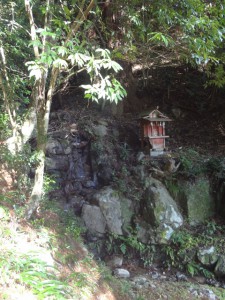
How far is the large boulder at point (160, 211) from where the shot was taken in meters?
5.59

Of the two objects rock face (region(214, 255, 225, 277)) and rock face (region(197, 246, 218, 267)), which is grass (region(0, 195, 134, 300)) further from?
rock face (region(214, 255, 225, 277))

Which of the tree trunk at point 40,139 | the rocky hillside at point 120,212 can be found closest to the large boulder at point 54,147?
the rocky hillside at point 120,212

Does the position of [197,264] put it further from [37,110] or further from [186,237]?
[37,110]

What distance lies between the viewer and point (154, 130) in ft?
20.9

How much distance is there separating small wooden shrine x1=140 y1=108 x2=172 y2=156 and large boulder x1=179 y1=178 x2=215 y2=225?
1.03 m

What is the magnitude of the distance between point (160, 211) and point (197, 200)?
3.24ft

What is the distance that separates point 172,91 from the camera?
9.20 metres

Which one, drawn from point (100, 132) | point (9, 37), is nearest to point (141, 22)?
point (9, 37)

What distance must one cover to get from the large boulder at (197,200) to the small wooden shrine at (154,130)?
1.03 metres

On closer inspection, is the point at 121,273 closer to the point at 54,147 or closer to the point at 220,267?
the point at 220,267

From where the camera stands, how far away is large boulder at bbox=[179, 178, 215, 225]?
5.99 meters

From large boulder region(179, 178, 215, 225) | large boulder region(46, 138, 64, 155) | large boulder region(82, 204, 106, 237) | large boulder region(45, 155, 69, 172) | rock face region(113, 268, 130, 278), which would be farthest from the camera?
large boulder region(46, 138, 64, 155)

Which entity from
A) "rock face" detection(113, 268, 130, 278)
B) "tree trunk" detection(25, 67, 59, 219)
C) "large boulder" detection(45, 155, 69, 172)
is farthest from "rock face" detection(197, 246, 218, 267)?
"large boulder" detection(45, 155, 69, 172)

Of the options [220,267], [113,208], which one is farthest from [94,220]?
[220,267]
